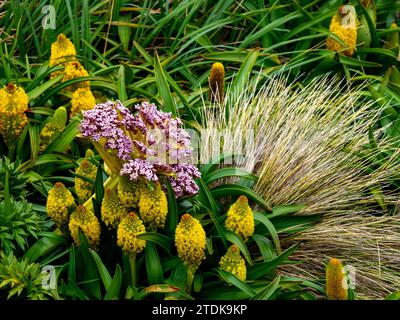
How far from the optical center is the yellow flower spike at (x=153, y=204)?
3576mm

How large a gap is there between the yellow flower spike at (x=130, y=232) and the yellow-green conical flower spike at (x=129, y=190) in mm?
127

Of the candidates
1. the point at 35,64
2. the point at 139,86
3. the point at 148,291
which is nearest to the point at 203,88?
the point at 139,86

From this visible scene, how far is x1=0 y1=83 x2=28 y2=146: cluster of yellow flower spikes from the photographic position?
4.21 meters

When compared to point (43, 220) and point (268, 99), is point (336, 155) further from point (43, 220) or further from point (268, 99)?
point (43, 220)

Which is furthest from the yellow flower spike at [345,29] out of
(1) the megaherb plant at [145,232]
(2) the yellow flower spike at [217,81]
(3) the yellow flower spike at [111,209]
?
(3) the yellow flower spike at [111,209]

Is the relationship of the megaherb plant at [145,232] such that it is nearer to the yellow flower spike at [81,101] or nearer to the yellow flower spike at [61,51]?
the yellow flower spike at [81,101]

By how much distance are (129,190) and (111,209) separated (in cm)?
11

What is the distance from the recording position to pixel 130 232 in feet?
11.6

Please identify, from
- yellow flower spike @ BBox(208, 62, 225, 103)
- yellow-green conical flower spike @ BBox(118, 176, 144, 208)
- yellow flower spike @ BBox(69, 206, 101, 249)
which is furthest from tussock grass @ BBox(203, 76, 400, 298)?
yellow flower spike @ BBox(69, 206, 101, 249)

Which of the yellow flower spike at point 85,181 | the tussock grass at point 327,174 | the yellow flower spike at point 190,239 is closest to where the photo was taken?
the yellow flower spike at point 190,239

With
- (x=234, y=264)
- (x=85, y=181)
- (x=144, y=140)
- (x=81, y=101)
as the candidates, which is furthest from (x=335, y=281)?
(x=81, y=101)

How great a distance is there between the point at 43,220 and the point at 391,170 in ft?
5.81

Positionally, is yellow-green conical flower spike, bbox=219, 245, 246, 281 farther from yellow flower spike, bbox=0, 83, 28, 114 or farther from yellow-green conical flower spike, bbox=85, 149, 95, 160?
yellow flower spike, bbox=0, 83, 28, 114

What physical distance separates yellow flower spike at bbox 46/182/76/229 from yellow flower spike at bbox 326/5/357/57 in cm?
224
